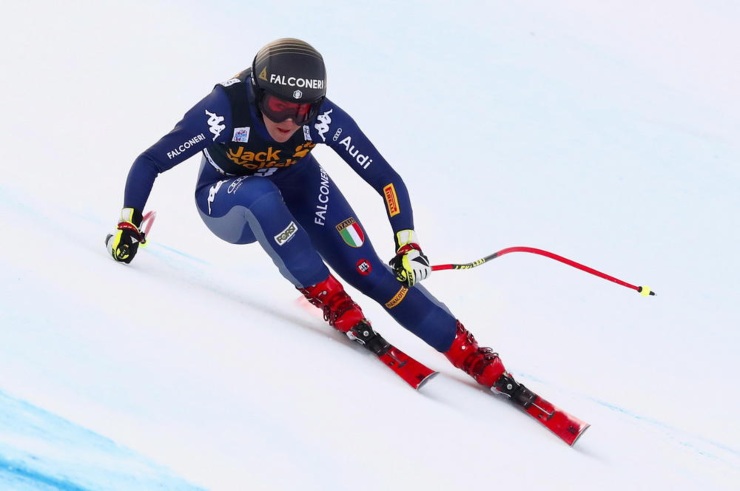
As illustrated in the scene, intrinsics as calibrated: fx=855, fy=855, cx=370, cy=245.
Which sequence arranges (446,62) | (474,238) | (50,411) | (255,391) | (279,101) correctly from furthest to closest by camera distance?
1. (446,62)
2. (474,238)
3. (279,101)
4. (255,391)
5. (50,411)

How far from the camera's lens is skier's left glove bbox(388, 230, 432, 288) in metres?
3.41

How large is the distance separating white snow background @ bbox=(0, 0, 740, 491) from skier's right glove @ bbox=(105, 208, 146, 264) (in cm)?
11

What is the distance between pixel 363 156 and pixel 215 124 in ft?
2.06

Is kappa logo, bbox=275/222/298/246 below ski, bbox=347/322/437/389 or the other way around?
the other way around

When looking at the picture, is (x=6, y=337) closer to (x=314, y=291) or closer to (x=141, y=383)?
(x=141, y=383)

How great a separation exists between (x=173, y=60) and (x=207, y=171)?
3718 mm

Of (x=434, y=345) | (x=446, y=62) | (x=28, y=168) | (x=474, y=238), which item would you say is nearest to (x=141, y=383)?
(x=434, y=345)

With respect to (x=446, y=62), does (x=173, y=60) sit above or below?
below

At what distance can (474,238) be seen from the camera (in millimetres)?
5645

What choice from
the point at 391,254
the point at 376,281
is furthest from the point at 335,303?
the point at 391,254

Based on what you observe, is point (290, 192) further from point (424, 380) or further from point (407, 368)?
point (424, 380)

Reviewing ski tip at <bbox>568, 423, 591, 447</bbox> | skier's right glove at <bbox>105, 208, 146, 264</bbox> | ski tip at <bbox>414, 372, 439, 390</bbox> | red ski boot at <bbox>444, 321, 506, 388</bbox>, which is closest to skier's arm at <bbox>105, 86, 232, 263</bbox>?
skier's right glove at <bbox>105, 208, 146, 264</bbox>

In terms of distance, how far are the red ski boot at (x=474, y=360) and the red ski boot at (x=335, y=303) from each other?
0.42 metres

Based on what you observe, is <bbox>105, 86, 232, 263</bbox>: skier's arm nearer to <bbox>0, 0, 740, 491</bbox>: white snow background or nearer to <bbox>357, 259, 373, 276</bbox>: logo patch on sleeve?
<bbox>0, 0, 740, 491</bbox>: white snow background
